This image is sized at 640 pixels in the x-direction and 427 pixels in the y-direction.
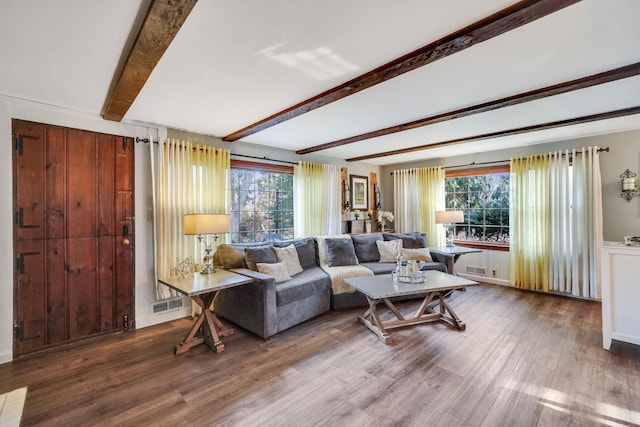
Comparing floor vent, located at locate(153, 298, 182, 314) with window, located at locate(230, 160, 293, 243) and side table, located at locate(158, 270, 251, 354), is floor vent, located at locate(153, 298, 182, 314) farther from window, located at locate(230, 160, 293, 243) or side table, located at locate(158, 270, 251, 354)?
window, located at locate(230, 160, 293, 243)

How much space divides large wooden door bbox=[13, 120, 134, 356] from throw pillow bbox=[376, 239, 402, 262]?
3321mm

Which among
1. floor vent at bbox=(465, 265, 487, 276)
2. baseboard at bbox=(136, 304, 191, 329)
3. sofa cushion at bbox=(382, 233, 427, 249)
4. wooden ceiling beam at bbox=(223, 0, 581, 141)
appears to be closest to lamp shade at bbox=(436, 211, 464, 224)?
sofa cushion at bbox=(382, 233, 427, 249)

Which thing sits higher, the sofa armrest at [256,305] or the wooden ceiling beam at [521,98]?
the wooden ceiling beam at [521,98]

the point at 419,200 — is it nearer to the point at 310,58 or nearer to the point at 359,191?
the point at 359,191

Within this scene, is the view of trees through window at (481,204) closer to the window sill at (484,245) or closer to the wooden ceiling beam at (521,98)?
the window sill at (484,245)

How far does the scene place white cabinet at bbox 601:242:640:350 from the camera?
2434 millimetres

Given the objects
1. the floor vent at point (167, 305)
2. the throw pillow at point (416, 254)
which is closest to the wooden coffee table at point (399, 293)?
the throw pillow at point (416, 254)

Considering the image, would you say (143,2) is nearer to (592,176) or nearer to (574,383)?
(574,383)

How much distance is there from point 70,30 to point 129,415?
2321 mm

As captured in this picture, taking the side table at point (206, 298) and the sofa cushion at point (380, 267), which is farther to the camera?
the sofa cushion at point (380, 267)

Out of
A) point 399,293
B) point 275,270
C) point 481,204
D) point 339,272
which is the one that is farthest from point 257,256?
point 481,204

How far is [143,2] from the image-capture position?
1382mm

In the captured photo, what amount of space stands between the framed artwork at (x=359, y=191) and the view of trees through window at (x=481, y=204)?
5.10 ft

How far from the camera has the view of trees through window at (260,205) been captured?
4.10 meters
